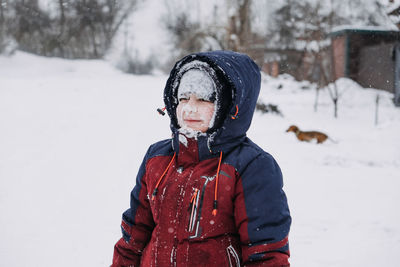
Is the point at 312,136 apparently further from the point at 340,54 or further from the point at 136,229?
the point at 340,54

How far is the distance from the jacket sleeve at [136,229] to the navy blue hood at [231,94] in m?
0.28

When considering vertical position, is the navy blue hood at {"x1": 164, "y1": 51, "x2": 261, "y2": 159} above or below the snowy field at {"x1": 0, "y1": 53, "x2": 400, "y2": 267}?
above

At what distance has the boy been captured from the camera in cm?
115

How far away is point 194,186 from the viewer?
1.21m

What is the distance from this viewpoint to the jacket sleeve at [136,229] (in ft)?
4.62

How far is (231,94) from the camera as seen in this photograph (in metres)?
1.32

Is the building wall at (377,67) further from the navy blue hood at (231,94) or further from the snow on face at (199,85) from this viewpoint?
the snow on face at (199,85)

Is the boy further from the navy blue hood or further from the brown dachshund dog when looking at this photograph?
the brown dachshund dog

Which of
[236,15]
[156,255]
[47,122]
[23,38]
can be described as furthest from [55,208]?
[23,38]

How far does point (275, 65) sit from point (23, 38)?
14.6 m

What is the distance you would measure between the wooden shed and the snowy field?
2107mm

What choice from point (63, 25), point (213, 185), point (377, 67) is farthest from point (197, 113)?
point (63, 25)

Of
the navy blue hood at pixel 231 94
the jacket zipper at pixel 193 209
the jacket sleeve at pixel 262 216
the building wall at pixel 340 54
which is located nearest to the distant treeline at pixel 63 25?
the building wall at pixel 340 54

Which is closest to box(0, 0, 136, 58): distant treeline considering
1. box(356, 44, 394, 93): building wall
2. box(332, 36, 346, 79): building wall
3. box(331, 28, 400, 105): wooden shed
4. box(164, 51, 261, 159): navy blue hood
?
box(332, 36, 346, 79): building wall
